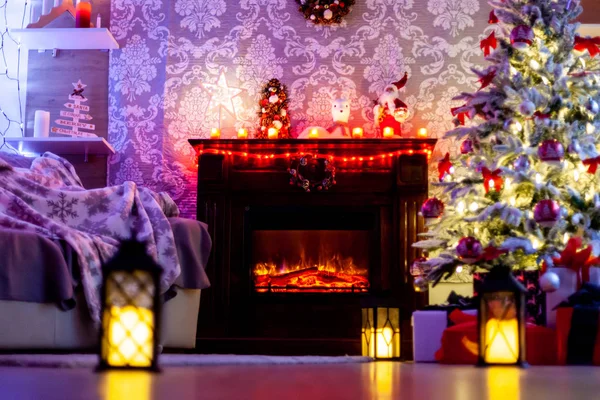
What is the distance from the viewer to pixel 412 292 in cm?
480

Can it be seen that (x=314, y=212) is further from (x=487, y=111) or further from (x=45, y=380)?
(x=45, y=380)

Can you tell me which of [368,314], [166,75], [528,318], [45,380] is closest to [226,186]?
[166,75]

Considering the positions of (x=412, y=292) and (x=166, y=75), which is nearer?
(x=412, y=292)

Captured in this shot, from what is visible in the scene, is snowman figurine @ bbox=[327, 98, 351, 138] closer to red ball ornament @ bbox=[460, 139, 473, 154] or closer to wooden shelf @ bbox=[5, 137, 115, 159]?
red ball ornament @ bbox=[460, 139, 473, 154]

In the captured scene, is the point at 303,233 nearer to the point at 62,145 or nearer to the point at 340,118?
the point at 340,118

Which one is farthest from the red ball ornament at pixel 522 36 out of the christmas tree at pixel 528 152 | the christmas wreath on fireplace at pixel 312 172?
the christmas wreath on fireplace at pixel 312 172

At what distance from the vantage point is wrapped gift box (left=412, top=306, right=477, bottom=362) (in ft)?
10.2

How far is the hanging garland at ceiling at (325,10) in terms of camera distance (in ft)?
17.7

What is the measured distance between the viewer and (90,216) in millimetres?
3287

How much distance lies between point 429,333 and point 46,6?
3633mm

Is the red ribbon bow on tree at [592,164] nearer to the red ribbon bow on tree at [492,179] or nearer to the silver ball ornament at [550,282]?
the red ribbon bow on tree at [492,179]

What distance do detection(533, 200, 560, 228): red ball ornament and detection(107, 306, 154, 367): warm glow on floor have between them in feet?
Answer: 8.79

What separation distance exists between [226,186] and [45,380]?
379 centimetres

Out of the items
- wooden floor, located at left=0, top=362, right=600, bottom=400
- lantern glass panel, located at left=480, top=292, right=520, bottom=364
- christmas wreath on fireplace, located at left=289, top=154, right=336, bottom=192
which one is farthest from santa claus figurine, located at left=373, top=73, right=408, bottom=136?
wooden floor, located at left=0, top=362, right=600, bottom=400
